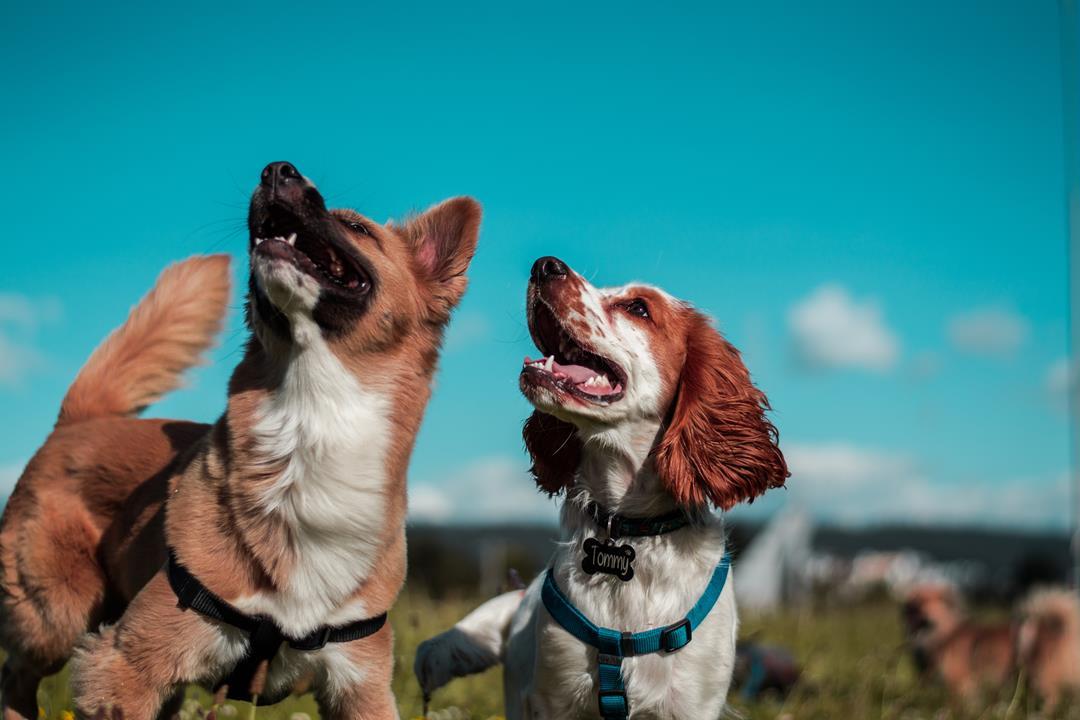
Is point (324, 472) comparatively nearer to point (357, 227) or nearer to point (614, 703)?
point (357, 227)

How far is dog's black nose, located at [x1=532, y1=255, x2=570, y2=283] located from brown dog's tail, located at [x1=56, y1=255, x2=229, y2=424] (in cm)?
187

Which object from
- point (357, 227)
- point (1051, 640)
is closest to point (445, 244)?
point (357, 227)

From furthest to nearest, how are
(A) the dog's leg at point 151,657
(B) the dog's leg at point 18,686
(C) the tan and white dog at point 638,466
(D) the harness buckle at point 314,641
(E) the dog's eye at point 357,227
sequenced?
(B) the dog's leg at point 18,686 → (E) the dog's eye at point 357,227 → (C) the tan and white dog at point 638,466 → (D) the harness buckle at point 314,641 → (A) the dog's leg at point 151,657

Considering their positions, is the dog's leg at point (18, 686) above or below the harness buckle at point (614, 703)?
below

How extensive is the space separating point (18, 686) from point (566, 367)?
3.01 meters

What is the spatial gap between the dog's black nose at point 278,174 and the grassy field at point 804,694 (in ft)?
7.13

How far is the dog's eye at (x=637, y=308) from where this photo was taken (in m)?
4.57

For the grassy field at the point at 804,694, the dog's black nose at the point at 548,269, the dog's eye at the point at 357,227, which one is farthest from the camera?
the grassy field at the point at 804,694

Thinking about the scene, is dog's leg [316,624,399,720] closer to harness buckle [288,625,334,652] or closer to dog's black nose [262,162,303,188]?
A: harness buckle [288,625,334,652]

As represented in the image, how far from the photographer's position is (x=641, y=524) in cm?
428

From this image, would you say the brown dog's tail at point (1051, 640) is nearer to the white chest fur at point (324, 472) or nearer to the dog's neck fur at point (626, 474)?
the dog's neck fur at point (626, 474)

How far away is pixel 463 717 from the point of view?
557 cm

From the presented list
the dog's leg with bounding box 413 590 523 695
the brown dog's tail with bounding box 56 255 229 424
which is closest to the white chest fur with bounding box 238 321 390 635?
the dog's leg with bounding box 413 590 523 695

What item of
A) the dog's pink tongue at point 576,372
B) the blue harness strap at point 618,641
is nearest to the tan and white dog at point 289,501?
the dog's pink tongue at point 576,372
